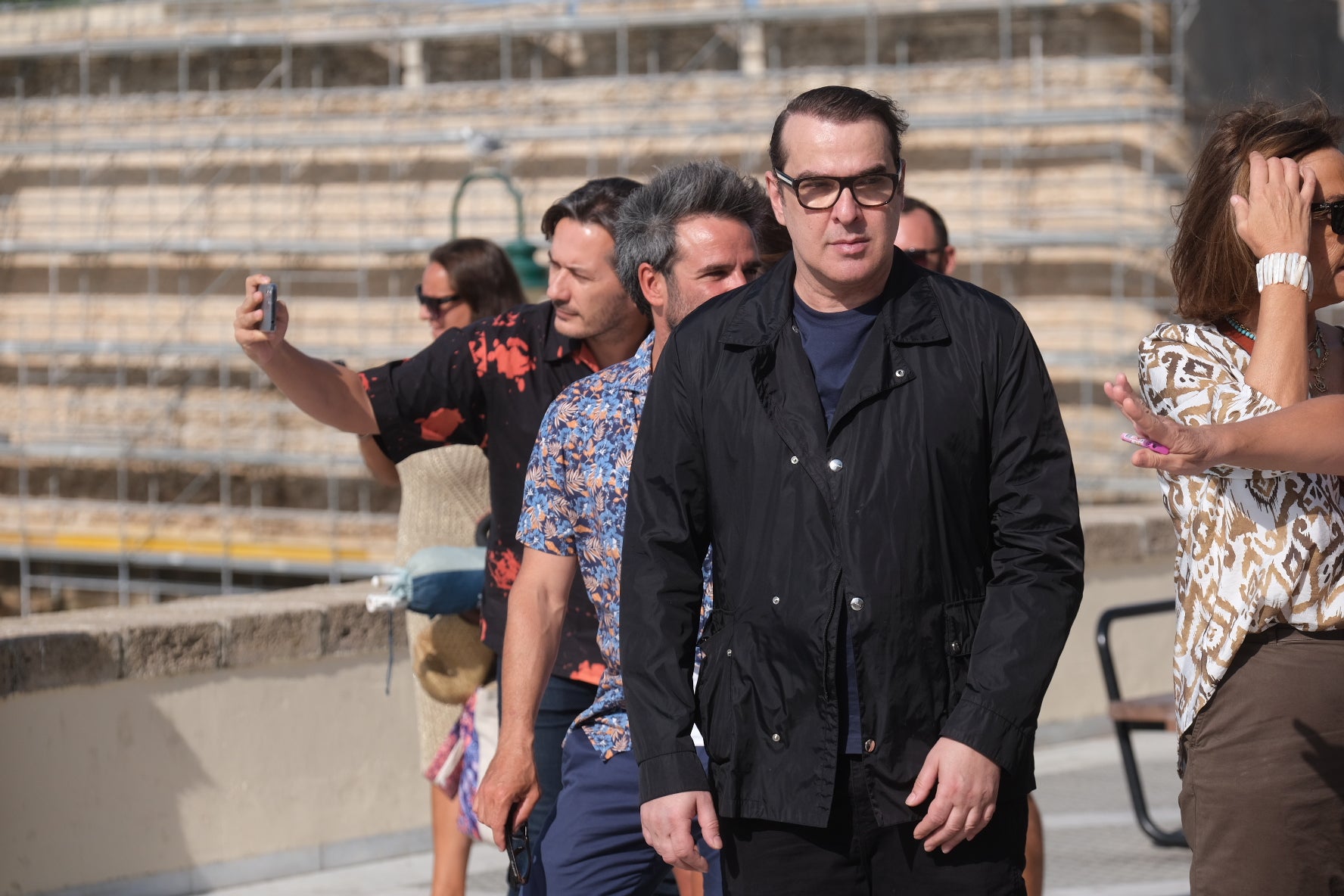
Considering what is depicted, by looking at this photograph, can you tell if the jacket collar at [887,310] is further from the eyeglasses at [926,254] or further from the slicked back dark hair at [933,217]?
the slicked back dark hair at [933,217]

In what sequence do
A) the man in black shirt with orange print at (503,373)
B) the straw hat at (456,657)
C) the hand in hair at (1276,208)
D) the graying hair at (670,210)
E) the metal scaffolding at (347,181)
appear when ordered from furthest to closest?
the metal scaffolding at (347,181) < the straw hat at (456,657) < the man in black shirt with orange print at (503,373) < the graying hair at (670,210) < the hand in hair at (1276,208)

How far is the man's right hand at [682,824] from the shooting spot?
2.38 metres

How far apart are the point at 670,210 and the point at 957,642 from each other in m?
1.12

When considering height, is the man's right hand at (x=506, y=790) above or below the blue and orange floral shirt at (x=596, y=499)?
below

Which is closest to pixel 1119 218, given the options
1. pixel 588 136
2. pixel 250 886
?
pixel 588 136

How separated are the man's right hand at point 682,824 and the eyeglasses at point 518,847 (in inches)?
22.5

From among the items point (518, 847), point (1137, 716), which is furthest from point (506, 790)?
point (1137, 716)

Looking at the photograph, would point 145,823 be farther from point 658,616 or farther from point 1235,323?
point 1235,323

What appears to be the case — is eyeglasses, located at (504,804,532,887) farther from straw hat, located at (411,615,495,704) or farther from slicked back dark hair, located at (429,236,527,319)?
slicked back dark hair, located at (429,236,527,319)

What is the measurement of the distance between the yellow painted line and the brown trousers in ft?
45.4

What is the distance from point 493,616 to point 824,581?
1354 millimetres

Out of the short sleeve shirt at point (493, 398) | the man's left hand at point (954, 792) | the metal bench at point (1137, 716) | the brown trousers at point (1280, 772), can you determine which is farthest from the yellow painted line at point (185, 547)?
the man's left hand at point (954, 792)

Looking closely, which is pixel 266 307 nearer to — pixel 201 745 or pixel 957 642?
pixel 957 642

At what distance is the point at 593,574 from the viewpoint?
3.02m
